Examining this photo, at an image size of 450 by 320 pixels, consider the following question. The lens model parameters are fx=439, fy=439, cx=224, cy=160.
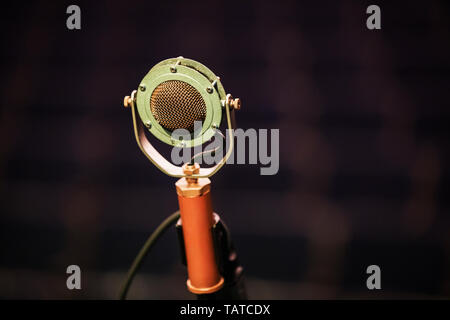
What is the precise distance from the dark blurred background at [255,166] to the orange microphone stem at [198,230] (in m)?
1.05

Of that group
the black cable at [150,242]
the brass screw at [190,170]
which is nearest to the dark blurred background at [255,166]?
the black cable at [150,242]

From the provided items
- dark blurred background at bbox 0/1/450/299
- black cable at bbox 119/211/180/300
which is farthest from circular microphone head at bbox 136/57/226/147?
dark blurred background at bbox 0/1/450/299

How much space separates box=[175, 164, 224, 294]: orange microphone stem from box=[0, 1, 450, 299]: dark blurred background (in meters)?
1.05

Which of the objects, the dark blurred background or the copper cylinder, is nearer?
the copper cylinder

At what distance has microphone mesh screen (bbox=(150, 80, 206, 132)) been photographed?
0.79 m

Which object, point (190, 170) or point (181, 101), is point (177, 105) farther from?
point (190, 170)

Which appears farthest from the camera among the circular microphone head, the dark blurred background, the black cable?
the dark blurred background

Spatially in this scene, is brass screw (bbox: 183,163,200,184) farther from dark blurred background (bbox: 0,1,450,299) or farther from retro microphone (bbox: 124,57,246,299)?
dark blurred background (bbox: 0,1,450,299)

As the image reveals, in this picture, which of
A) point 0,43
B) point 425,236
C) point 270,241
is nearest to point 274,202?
point 270,241

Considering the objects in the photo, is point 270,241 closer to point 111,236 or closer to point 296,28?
point 111,236

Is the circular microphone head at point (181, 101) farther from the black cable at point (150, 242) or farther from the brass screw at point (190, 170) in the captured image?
the black cable at point (150, 242)

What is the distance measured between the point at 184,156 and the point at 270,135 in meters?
1.02

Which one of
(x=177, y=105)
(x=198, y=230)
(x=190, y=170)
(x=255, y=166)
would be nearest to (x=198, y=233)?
(x=198, y=230)

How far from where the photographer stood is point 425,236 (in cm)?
189
